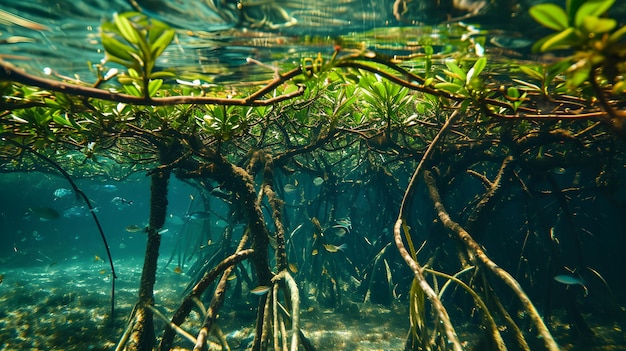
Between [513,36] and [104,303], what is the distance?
11.6 metres

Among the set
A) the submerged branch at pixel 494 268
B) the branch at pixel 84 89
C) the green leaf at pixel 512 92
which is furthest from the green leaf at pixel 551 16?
the submerged branch at pixel 494 268

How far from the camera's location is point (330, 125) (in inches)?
165

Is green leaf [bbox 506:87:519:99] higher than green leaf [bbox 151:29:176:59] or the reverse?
the reverse

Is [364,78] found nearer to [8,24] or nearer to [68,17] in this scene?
[68,17]

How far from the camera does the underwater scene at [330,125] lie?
2.06 meters

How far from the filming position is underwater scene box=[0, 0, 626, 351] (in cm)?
206

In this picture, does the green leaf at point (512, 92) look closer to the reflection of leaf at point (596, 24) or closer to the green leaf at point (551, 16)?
the green leaf at point (551, 16)

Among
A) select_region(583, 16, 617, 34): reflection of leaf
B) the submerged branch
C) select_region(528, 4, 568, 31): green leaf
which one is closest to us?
select_region(583, 16, 617, 34): reflection of leaf

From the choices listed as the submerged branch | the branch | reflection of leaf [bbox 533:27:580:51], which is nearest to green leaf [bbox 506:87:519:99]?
reflection of leaf [bbox 533:27:580:51]

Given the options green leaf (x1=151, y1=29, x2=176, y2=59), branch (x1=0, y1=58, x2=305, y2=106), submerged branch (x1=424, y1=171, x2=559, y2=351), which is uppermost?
green leaf (x1=151, y1=29, x2=176, y2=59)

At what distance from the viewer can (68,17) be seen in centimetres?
363

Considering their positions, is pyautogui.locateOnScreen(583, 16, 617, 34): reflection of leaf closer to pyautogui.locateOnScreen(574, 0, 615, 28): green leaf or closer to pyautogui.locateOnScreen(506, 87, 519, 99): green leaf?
pyautogui.locateOnScreen(574, 0, 615, 28): green leaf

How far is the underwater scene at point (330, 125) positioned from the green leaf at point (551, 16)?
0.04 ft

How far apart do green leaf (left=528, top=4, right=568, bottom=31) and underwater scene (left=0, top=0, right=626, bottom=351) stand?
1 centimetres
